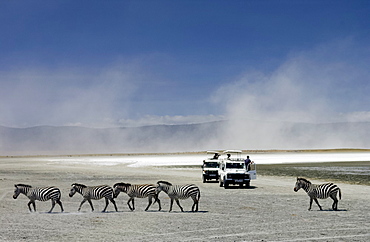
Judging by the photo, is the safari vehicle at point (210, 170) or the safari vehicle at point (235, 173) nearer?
the safari vehicle at point (235, 173)

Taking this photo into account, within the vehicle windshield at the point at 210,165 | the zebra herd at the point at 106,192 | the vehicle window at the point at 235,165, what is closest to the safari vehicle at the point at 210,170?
the vehicle windshield at the point at 210,165

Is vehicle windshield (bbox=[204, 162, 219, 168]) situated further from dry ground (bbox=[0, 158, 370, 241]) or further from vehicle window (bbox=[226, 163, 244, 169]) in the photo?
dry ground (bbox=[0, 158, 370, 241])

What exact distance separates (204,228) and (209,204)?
797 centimetres

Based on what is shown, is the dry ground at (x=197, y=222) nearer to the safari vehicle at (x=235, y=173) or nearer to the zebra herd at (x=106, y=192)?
the zebra herd at (x=106, y=192)

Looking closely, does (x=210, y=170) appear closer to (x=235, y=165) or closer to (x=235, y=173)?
(x=235, y=165)

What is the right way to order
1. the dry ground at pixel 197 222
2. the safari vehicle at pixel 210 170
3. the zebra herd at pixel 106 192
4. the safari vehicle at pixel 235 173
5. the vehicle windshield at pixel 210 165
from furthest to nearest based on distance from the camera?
the vehicle windshield at pixel 210 165
the safari vehicle at pixel 210 170
the safari vehicle at pixel 235 173
the zebra herd at pixel 106 192
the dry ground at pixel 197 222

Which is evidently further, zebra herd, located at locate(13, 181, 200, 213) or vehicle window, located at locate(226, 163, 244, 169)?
vehicle window, located at locate(226, 163, 244, 169)

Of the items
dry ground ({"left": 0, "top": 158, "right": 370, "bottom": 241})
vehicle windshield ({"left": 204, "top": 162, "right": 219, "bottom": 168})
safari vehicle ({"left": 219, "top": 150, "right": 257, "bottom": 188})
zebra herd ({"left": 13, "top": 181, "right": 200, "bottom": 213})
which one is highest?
vehicle windshield ({"left": 204, "top": 162, "right": 219, "bottom": 168})

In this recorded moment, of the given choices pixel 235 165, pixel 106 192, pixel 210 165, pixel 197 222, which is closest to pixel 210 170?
pixel 210 165

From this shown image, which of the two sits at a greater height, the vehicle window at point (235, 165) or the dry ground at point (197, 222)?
the vehicle window at point (235, 165)

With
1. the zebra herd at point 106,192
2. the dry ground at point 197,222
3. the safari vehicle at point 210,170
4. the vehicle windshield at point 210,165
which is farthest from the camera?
the vehicle windshield at point 210,165

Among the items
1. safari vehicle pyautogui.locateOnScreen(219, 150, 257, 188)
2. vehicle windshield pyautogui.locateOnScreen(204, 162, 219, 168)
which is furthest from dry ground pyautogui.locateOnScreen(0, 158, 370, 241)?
vehicle windshield pyautogui.locateOnScreen(204, 162, 219, 168)

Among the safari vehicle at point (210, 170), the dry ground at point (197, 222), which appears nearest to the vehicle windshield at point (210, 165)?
the safari vehicle at point (210, 170)

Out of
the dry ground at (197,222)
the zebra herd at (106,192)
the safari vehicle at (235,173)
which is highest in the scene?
the safari vehicle at (235,173)
